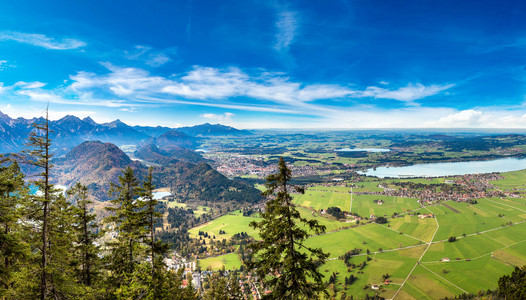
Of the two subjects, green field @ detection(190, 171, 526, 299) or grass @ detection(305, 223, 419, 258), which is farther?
grass @ detection(305, 223, 419, 258)

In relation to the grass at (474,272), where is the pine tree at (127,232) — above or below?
above

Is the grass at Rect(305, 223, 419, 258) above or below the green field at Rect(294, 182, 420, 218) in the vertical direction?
below

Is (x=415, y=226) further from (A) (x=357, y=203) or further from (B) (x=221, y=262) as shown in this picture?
(B) (x=221, y=262)

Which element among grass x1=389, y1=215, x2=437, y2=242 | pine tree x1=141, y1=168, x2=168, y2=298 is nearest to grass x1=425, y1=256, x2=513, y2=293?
grass x1=389, y1=215, x2=437, y2=242

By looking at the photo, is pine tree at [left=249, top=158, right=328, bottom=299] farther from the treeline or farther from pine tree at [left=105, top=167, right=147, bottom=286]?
pine tree at [left=105, top=167, right=147, bottom=286]

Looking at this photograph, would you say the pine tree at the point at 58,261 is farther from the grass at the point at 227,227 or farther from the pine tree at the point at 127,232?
the grass at the point at 227,227

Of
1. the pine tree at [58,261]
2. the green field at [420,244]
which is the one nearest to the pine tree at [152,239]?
the pine tree at [58,261]

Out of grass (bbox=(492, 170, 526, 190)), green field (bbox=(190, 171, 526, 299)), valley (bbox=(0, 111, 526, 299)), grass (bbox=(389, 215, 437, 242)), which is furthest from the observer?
grass (bbox=(492, 170, 526, 190))

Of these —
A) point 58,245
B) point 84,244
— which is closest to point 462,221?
point 84,244
